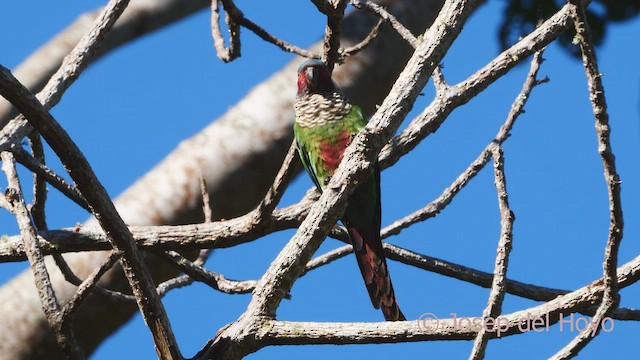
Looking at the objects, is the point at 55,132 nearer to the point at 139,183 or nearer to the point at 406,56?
the point at 139,183

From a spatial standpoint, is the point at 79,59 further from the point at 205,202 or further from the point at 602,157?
the point at 602,157

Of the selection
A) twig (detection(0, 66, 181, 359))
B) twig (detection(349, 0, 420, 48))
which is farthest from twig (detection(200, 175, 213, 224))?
twig (detection(0, 66, 181, 359))

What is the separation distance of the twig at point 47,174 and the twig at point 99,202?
1.08 m

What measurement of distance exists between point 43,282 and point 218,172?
181 centimetres

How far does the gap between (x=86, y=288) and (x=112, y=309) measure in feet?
4.86

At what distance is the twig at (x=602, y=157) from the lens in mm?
2080

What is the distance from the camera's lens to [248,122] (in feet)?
15.4

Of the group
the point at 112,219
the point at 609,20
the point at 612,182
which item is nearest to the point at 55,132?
the point at 112,219

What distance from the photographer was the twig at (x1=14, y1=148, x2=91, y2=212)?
339 cm

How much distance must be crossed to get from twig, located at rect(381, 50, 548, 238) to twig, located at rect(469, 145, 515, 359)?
103 cm

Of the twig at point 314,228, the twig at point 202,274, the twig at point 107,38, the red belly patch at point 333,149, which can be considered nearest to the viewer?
the twig at point 314,228

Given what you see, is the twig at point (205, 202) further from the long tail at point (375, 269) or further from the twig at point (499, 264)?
the twig at point (499, 264)

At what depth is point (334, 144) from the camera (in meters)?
4.32

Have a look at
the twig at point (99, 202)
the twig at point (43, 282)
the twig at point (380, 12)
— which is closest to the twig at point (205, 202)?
the twig at point (43, 282)
